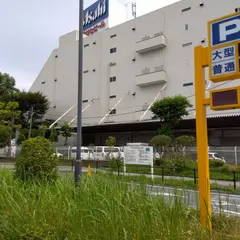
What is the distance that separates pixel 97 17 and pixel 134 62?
519 inches

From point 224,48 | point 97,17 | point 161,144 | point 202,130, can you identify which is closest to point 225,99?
point 202,130

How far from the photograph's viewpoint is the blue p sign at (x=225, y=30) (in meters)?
4.69

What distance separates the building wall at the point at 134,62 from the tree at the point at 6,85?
8.25 metres

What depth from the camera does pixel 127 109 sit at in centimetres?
4728

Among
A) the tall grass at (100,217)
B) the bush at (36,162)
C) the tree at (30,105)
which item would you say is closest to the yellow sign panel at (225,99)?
the tall grass at (100,217)

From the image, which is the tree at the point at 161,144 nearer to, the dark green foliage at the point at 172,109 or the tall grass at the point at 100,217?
the dark green foliage at the point at 172,109

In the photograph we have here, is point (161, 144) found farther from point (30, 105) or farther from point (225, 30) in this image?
point (30, 105)

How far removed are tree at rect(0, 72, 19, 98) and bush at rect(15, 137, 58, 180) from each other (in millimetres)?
46543

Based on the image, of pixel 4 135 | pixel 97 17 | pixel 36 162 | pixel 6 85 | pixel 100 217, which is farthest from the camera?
pixel 97 17

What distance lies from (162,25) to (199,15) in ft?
19.4

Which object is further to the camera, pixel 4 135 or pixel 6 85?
pixel 6 85

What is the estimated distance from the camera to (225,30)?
4844 millimetres

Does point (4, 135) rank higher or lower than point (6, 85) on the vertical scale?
lower

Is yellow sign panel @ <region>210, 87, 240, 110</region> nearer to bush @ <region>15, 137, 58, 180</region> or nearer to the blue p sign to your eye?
the blue p sign
